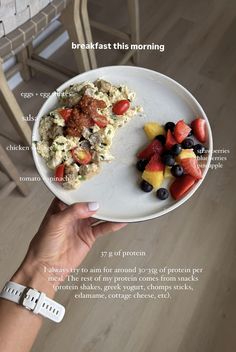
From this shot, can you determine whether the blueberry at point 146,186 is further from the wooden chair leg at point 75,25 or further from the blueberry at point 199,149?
the wooden chair leg at point 75,25

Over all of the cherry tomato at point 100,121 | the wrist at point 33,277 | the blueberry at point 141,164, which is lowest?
the wrist at point 33,277

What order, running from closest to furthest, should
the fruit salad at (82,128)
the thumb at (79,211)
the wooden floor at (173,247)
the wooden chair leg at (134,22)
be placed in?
the thumb at (79,211)
the fruit salad at (82,128)
the wooden floor at (173,247)
the wooden chair leg at (134,22)

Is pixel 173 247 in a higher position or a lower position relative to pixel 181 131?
lower

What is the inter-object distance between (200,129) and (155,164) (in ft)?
0.44

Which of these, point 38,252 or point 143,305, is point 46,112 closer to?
point 38,252

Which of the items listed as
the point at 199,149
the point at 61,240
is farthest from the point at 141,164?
the point at 61,240

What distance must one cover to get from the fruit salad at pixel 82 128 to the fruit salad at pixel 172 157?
0.26ft

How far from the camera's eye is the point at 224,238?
1.35m

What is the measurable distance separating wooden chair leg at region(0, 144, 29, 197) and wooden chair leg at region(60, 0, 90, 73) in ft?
1.28

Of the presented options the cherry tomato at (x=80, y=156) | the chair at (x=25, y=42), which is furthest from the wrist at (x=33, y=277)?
the chair at (x=25, y=42)

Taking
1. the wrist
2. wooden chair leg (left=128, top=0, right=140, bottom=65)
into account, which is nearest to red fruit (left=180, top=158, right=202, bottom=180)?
the wrist

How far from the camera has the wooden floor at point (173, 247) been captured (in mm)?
1188

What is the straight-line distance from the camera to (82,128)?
2.99ft

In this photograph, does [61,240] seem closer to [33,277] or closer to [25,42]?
[33,277]
